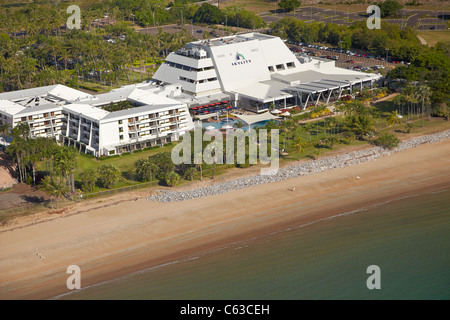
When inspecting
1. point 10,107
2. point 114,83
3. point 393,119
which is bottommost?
point 393,119

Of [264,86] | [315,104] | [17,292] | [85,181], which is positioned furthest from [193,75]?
[17,292]

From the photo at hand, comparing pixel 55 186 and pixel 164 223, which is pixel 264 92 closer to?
pixel 164 223

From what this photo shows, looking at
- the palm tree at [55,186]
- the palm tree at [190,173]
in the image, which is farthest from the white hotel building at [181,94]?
the palm tree at [55,186]

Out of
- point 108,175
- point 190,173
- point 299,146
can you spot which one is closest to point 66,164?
point 108,175

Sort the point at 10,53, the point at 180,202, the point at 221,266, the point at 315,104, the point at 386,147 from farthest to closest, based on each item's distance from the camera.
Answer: the point at 10,53 < the point at 315,104 < the point at 386,147 < the point at 180,202 < the point at 221,266

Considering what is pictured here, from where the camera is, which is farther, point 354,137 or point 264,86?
point 264,86

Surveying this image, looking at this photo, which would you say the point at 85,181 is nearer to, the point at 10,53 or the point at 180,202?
the point at 180,202
